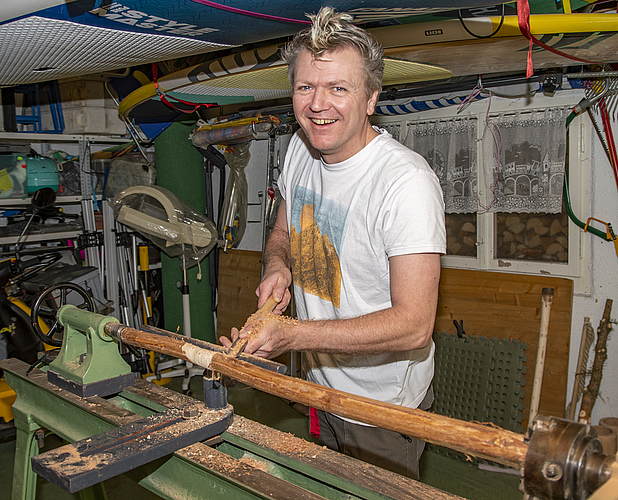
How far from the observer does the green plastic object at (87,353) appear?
Answer: 1591 mm

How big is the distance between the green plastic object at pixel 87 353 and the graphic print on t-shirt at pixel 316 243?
2.19ft

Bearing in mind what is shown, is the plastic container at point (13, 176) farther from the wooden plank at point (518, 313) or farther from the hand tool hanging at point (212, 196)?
the wooden plank at point (518, 313)

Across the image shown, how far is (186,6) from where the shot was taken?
1.50m

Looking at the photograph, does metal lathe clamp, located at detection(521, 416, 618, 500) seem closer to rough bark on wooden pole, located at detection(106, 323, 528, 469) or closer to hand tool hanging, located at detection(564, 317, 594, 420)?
rough bark on wooden pole, located at detection(106, 323, 528, 469)

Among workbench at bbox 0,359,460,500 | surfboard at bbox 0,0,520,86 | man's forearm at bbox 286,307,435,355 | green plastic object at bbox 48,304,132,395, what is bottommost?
workbench at bbox 0,359,460,500

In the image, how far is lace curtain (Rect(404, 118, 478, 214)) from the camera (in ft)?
11.0

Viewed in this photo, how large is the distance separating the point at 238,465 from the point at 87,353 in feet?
2.63

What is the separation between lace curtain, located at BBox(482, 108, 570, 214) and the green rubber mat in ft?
3.11

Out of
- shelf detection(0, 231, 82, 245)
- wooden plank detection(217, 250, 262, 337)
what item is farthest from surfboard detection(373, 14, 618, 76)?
shelf detection(0, 231, 82, 245)

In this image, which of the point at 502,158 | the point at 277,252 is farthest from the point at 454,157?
the point at 277,252

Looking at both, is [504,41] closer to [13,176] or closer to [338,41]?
[338,41]

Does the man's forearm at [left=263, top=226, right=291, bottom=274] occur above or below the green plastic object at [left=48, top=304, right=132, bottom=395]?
above

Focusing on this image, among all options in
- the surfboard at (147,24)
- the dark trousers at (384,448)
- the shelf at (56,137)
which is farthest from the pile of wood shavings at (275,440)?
the shelf at (56,137)

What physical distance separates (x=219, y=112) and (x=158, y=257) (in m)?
1.61
